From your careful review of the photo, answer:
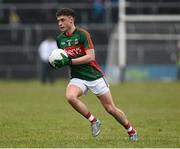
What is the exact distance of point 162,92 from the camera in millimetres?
26781

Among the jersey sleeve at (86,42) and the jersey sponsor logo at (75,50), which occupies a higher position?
the jersey sleeve at (86,42)

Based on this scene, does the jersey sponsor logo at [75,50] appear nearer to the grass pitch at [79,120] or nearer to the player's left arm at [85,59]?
the player's left arm at [85,59]

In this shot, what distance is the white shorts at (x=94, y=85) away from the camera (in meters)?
12.1

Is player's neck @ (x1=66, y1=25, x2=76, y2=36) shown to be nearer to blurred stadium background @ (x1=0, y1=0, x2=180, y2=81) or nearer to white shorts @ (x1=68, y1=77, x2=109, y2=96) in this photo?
white shorts @ (x1=68, y1=77, x2=109, y2=96)

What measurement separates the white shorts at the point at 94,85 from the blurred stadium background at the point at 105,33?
900 inches

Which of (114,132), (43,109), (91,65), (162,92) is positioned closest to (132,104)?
(43,109)

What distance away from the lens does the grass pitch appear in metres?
11.9

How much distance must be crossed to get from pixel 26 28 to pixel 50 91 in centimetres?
1065

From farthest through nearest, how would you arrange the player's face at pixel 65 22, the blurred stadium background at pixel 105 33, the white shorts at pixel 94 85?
the blurred stadium background at pixel 105 33 → the white shorts at pixel 94 85 → the player's face at pixel 65 22

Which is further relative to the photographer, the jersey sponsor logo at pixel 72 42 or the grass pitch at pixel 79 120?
the jersey sponsor logo at pixel 72 42

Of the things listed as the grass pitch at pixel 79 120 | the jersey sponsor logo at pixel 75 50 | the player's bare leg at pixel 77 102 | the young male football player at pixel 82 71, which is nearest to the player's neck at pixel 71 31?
the young male football player at pixel 82 71

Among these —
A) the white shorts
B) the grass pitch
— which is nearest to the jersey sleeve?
the white shorts

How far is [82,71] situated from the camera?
40.0ft

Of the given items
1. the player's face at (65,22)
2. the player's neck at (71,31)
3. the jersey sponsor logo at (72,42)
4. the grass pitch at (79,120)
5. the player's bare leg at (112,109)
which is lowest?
the grass pitch at (79,120)
